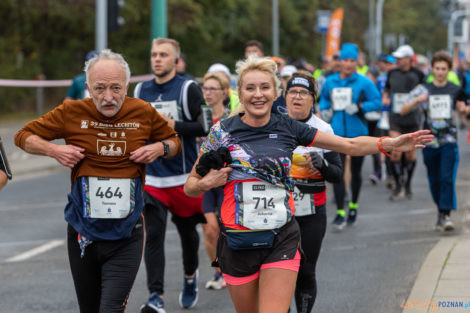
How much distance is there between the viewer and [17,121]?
32.4 meters

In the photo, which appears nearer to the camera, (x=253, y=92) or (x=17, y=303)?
(x=253, y=92)

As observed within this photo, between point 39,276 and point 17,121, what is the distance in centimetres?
2542

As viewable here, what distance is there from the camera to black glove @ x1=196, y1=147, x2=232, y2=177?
15.0ft

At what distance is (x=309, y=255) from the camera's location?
5.74 metres

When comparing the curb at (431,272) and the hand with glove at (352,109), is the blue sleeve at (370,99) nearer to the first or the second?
the hand with glove at (352,109)

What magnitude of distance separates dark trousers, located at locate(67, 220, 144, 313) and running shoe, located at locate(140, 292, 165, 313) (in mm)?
1634

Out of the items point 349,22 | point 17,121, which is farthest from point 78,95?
point 349,22

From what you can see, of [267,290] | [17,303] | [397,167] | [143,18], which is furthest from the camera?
[143,18]

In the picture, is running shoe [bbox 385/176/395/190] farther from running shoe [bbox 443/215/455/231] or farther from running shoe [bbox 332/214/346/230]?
running shoe [bbox 443/215/455/231]

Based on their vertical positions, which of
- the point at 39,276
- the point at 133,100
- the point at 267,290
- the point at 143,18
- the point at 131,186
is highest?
the point at 143,18

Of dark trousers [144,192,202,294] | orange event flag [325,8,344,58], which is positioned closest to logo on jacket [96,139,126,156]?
dark trousers [144,192,202,294]

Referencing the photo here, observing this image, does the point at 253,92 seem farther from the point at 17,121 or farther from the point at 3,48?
the point at 3,48

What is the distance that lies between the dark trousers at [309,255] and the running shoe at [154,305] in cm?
122

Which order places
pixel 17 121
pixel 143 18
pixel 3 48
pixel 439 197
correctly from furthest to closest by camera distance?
pixel 143 18
pixel 3 48
pixel 17 121
pixel 439 197
